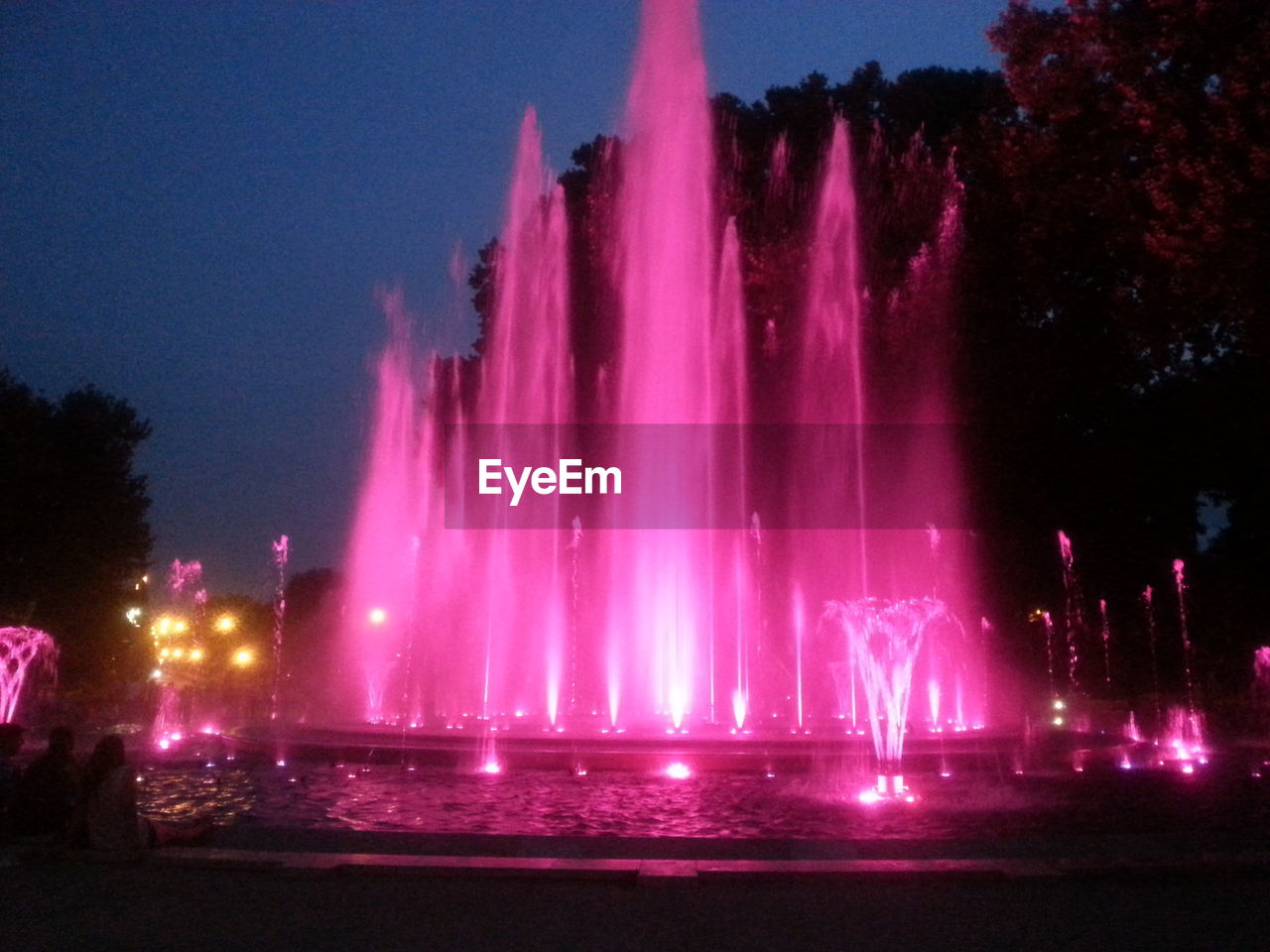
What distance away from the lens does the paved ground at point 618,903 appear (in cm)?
630

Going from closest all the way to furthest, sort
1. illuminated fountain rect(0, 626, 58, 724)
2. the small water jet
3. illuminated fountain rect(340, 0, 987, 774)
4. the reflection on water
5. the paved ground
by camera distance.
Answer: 1. the paved ground
2. the reflection on water
3. the small water jet
4. illuminated fountain rect(340, 0, 987, 774)
5. illuminated fountain rect(0, 626, 58, 724)

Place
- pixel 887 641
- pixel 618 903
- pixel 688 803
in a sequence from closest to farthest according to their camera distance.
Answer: pixel 618 903
pixel 688 803
pixel 887 641

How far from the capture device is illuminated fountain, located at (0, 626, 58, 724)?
83.4ft

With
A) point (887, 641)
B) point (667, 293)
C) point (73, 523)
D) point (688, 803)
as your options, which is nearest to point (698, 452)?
point (667, 293)

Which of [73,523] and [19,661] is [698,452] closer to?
[19,661]

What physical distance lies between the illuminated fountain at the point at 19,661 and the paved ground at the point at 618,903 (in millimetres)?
18573

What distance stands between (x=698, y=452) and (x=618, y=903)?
17.7m

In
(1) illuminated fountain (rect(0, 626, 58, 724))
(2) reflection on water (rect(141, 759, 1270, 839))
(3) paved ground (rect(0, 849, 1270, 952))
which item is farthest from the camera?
(1) illuminated fountain (rect(0, 626, 58, 724))

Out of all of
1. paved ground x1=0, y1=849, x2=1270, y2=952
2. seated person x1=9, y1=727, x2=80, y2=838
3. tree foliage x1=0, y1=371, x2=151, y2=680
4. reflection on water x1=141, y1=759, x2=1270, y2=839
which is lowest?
paved ground x1=0, y1=849, x2=1270, y2=952

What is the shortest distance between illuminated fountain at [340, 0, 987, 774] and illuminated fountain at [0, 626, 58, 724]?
23.5 ft

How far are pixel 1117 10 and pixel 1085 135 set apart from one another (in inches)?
67.3

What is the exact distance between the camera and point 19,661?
27.2m

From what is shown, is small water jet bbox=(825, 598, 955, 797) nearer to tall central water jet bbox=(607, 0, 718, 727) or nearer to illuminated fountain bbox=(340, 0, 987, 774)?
illuminated fountain bbox=(340, 0, 987, 774)

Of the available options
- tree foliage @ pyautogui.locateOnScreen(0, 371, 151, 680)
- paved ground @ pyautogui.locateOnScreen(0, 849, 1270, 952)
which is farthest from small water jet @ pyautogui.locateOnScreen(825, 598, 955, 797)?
tree foliage @ pyautogui.locateOnScreen(0, 371, 151, 680)
